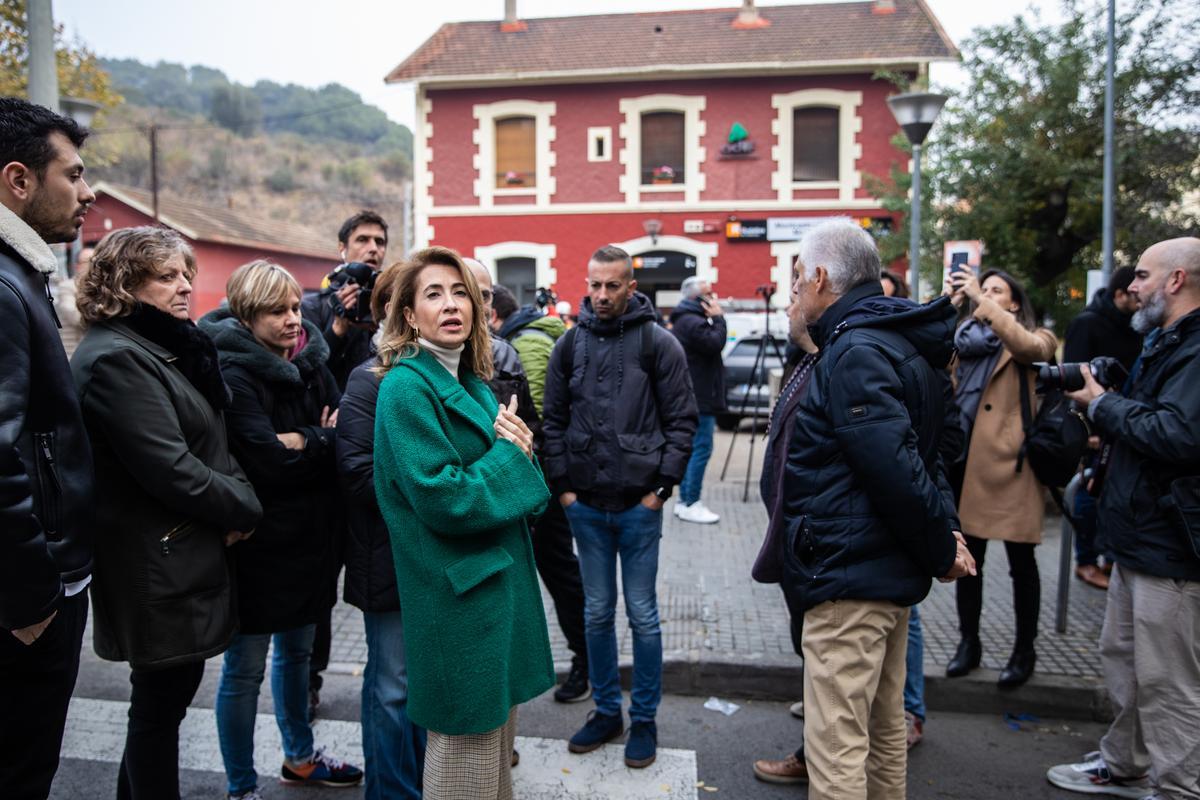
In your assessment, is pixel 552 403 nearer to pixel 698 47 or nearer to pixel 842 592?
pixel 842 592

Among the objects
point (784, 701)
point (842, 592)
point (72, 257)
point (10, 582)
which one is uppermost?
point (72, 257)

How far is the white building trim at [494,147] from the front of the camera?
20.4 m

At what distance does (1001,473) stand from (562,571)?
2.16 metres

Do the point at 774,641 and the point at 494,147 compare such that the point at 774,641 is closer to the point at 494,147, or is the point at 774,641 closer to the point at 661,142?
the point at 661,142

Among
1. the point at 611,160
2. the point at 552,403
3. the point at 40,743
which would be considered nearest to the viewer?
the point at 40,743

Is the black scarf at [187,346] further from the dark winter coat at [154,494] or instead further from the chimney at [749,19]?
the chimney at [749,19]

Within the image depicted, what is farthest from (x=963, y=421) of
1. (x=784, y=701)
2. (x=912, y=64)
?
(x=912, y=64)

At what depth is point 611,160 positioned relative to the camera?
2036 cm

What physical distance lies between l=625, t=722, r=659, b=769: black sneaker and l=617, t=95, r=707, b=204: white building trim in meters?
17.7

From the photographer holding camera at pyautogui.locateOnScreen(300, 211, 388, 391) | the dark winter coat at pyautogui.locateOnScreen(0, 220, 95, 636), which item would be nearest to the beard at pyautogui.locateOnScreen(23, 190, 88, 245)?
the dark winter coat at pyautogui.locateOnScreen(0, 220, 95, 636)

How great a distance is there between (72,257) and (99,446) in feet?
56.3

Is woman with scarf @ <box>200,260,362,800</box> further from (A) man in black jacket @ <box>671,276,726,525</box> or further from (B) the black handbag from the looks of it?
(A) man in black jacket @ <box>671,276,726,525</box>

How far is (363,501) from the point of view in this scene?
2.92 m

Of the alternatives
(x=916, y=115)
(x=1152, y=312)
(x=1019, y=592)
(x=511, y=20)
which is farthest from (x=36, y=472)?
(x=511, y=20)
